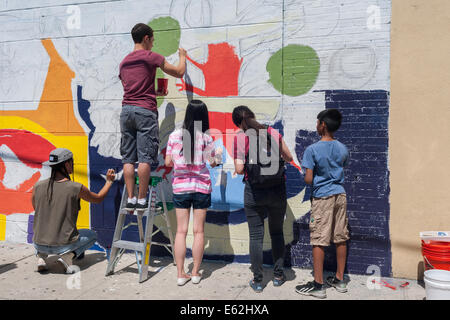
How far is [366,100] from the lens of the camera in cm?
406

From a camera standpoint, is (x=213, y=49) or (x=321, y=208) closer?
(x=321, y=208)

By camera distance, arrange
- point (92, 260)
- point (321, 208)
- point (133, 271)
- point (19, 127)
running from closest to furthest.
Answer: point (321, 208), point (133, 271), point (92, 260), point (19, 127)

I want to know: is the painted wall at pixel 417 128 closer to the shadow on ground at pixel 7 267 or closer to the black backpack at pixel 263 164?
the black backpack at pixel 263 164

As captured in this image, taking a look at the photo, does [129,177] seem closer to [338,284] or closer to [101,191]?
[101,191]

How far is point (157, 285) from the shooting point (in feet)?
12.7

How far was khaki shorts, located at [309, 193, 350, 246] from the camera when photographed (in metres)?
3.59

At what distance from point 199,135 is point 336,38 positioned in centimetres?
176

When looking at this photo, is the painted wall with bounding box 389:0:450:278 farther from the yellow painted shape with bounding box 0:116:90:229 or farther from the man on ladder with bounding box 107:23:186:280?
the yellow painted shape with bounding box 0:116:90:229

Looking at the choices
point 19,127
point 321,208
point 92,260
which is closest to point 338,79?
point 321,208

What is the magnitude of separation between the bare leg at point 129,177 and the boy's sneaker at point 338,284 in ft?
7.05

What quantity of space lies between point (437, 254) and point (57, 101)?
15.3 ft

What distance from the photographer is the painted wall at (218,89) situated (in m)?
4.06

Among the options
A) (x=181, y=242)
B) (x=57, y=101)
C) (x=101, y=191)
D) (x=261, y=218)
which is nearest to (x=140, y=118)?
(x=101, y=191)

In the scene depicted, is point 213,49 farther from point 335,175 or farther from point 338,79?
point 335,175
